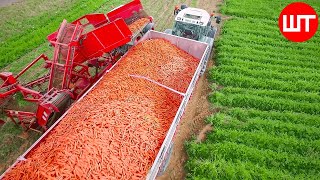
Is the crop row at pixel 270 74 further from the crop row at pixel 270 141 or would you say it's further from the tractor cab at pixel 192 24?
the crop row at pixel 270 141

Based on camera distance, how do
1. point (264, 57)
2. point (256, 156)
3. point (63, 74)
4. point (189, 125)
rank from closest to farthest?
1. point (256, 156)
2. point (63, 74)
3. point (189, 125)
4. point (264, 57)

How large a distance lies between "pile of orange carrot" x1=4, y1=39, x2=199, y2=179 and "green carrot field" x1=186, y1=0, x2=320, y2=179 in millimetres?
1622

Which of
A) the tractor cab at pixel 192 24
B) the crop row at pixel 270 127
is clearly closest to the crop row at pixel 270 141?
the crop row at pixel 270 127

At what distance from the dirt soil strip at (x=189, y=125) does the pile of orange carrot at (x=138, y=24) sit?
9.34 feet

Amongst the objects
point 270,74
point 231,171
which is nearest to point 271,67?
point 270,74

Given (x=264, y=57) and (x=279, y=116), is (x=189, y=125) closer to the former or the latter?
(x=279, y=116)

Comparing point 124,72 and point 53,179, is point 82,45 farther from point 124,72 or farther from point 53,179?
point 53,179

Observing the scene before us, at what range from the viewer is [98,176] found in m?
4.88

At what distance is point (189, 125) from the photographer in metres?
8.45

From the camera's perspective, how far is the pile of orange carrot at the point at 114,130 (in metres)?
4.97

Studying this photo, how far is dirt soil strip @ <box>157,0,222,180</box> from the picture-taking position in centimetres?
708

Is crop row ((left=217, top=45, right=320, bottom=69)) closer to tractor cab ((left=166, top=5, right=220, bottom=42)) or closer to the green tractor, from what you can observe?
the green tractor

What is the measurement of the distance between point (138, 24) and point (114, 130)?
551 centimetres

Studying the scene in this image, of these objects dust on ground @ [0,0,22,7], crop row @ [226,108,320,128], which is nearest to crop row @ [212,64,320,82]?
crop row @ [226,108,320,128]
